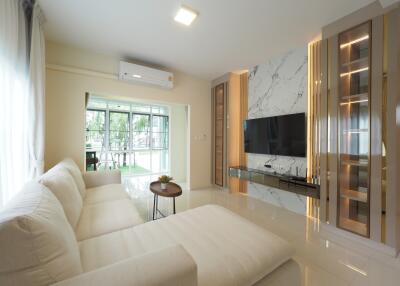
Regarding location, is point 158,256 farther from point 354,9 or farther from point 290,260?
point 354,9

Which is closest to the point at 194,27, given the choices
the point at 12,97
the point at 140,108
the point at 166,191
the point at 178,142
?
the point at 12,97

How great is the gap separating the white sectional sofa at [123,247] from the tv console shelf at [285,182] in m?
1.48

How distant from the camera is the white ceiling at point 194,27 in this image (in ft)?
6.59

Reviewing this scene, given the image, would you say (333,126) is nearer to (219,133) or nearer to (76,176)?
(219,133)

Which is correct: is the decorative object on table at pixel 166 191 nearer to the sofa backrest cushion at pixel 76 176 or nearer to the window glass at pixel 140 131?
the sofa backrest cushion at pixel 76 176

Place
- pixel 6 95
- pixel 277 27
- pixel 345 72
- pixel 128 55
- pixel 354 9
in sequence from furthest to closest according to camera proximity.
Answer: pixel 128 55
pixel 277 27
pixel 345 72
pixel 354 9
pixel 6 95

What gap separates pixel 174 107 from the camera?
5.24 m

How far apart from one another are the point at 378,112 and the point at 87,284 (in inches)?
109

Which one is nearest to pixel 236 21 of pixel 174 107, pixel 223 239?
pixel 223 239

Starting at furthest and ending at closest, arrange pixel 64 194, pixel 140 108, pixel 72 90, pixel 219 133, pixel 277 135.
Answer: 1. pixel 140 108
2. pixel 219 133
3. pixel 277 135
4. pixel 72 90
5. pixel 64 194

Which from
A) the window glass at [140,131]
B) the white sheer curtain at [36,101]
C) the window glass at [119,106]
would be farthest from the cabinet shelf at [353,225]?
the window glass at [119,106]

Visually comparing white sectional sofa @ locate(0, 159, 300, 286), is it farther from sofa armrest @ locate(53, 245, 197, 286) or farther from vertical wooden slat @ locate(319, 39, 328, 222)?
vertical wooden slat @ locate(319, 39, 328, 222)

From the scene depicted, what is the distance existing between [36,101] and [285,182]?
3.54m

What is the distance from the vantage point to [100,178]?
2.73 metres
